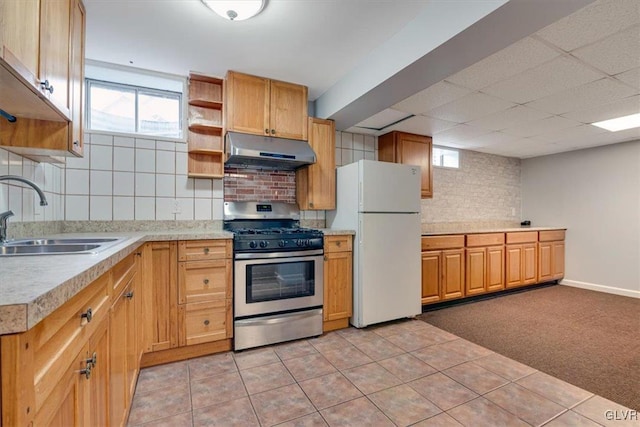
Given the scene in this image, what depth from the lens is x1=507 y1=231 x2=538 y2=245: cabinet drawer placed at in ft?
14.0

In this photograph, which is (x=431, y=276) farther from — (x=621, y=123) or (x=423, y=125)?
(x=621, y=123)

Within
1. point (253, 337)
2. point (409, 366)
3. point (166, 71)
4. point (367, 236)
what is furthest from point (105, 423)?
point (166, 71)

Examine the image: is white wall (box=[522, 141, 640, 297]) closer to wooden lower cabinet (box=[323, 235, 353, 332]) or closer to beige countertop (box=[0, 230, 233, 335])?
wooden lower cabinet (box=[323, 235, 353, 332])

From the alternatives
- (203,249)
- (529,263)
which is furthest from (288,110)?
(529,263)

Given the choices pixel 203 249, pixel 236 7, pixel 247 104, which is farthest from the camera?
pixel 247 104

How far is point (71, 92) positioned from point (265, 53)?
1.42 meters

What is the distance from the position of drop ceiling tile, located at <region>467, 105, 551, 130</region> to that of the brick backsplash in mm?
2186

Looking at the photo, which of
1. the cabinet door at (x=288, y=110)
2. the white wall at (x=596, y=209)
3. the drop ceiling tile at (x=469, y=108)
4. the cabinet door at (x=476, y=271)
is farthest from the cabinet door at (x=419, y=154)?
the white wall at (x=596, y=209)

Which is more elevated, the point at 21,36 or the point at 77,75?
the point at 77,75

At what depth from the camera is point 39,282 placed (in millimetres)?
693

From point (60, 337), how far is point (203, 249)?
5.60 ft

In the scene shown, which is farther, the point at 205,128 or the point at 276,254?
the point at 205,128

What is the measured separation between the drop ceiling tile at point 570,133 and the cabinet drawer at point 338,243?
2.98 m

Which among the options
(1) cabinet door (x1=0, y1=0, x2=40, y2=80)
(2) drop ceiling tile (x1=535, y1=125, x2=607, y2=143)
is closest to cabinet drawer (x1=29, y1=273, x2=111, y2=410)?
(1) cabinet door (x1=0, y1=0, x2=40, y2=80)
